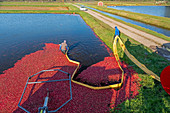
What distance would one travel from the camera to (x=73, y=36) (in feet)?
96.5

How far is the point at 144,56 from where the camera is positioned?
1748 cm

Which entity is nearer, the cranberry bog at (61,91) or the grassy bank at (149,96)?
the grassy bank at (149,96)

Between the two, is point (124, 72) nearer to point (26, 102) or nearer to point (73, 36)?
point (26, 102)

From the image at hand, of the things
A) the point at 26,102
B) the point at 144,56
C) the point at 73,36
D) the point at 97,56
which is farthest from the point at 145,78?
the point at 73,36

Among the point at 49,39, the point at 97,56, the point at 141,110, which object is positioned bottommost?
the point at 141,110

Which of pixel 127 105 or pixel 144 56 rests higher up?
pixel 144 56

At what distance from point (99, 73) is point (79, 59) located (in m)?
5.54

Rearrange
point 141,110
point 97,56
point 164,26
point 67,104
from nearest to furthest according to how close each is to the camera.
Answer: point 141,110
point 67,104
point 97,56
point 164,26

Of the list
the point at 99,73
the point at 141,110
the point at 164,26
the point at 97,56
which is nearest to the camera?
the point at 141,110

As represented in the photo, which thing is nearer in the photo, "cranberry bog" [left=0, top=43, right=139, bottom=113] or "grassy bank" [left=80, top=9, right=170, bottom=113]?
"grassy bank" [left=80, top=9, right=170, bottom=113]

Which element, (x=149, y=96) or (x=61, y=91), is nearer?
(x=149, y=96)

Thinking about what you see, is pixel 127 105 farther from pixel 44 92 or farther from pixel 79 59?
pixel 79 59

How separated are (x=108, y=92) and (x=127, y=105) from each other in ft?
7.37

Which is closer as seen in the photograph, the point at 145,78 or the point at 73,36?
the point at 145,78
